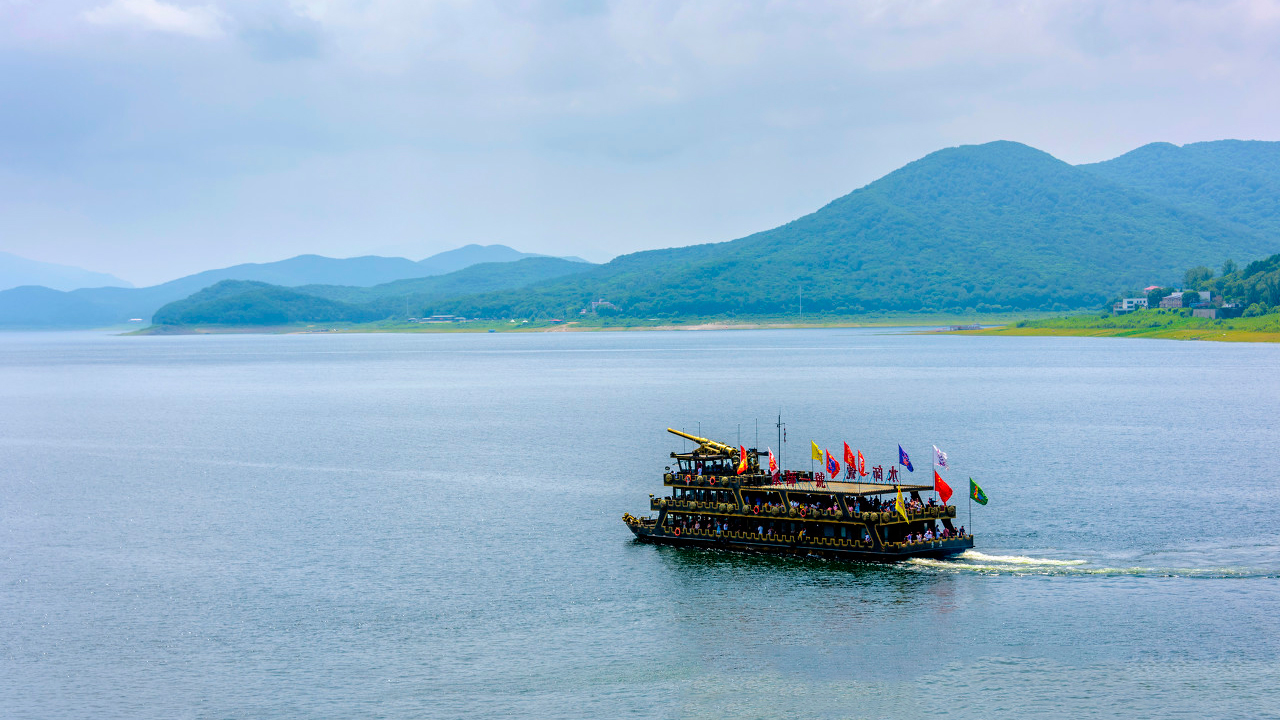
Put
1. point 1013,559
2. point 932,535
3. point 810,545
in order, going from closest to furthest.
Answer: point 1013,559 < point 932,535 < point 810,545

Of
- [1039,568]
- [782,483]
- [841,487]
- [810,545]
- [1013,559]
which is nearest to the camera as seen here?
[1039,568]

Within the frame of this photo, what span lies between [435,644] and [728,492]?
28.2 m

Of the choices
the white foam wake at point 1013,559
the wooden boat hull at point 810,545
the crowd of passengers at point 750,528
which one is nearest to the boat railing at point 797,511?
the crowd of passengers at point 750,528

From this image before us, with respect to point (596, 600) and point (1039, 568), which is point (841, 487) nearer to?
point (1039, 568)

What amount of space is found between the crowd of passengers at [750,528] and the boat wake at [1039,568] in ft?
→ 5.00

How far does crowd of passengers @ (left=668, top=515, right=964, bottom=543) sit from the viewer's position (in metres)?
78.8

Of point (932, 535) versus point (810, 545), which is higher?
point (932, 535)

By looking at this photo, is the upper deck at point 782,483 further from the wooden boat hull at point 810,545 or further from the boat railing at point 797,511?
the wooden boat hull at point 810,545

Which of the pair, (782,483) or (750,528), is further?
(782,483)

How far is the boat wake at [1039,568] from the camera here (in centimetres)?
7231

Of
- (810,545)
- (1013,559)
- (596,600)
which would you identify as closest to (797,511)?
(810,545)

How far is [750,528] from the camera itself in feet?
275

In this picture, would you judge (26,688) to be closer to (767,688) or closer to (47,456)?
(767,688)

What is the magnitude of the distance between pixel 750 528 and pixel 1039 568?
19119 mm
